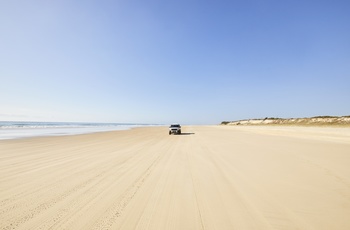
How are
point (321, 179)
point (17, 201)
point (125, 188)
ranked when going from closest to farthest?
point (17, 201) → point (125, 188) → point (321, 179)

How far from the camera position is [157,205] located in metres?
4.48

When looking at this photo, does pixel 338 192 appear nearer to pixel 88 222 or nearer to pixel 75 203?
pixel 88 222

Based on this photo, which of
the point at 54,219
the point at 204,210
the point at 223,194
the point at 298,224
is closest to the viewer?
the point at 298,224

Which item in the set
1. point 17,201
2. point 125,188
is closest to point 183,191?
point 125,188

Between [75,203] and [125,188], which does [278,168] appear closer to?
[125,188]

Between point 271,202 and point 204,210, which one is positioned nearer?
point 204,210

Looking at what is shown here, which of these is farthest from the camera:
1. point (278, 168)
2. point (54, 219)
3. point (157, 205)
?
point (278, 168)

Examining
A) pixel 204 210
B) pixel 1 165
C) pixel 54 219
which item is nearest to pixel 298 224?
pixel 204 210

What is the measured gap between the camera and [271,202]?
4633 millimetres

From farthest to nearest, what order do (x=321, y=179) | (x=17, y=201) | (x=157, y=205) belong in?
(x=321, y=179) < (x=17, y=201) < (x=157, y=205)

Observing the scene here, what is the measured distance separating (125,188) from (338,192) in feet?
19.3

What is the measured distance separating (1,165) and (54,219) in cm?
745

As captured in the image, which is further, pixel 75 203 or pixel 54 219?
pixel 75 203

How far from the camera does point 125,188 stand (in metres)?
5.69
